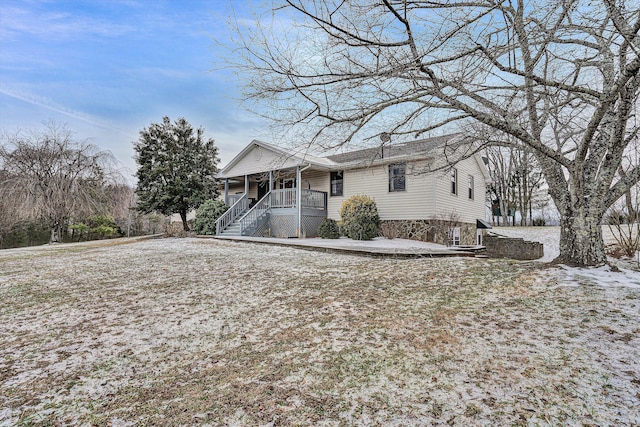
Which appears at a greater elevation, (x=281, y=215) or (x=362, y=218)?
(x=281, y=215)

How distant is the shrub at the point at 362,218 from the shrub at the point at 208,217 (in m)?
7.49

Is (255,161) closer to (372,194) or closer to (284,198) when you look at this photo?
(284,198)

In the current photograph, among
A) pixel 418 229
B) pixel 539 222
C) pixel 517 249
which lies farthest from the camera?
pixel 539 222

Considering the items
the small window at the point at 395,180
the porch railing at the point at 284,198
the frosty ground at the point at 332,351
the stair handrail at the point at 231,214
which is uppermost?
the small window at the point at 395,180

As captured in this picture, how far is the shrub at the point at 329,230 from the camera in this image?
14.2 m

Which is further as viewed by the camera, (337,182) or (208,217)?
(208,217)

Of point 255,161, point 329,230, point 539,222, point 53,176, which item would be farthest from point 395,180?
point 539,222

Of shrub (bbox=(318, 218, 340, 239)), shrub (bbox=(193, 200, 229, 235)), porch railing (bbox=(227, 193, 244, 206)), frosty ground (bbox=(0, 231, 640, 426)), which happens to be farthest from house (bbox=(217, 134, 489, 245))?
frosty ground (bbox=(0, 231, 640, 426))

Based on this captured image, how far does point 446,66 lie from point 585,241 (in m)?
3.83

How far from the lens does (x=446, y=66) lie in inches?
176

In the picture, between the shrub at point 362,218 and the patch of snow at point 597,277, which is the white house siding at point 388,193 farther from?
the patch of snow at point 597,277

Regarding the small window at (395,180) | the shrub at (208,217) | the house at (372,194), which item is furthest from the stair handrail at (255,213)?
the small window at (395,180)

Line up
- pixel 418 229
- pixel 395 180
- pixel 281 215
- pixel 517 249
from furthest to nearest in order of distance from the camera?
1. pixel 281 215
2. pixel 395 180
3. pixel 418 229
4. pixel 517 249

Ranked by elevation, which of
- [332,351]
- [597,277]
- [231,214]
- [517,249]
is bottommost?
[332,351]
